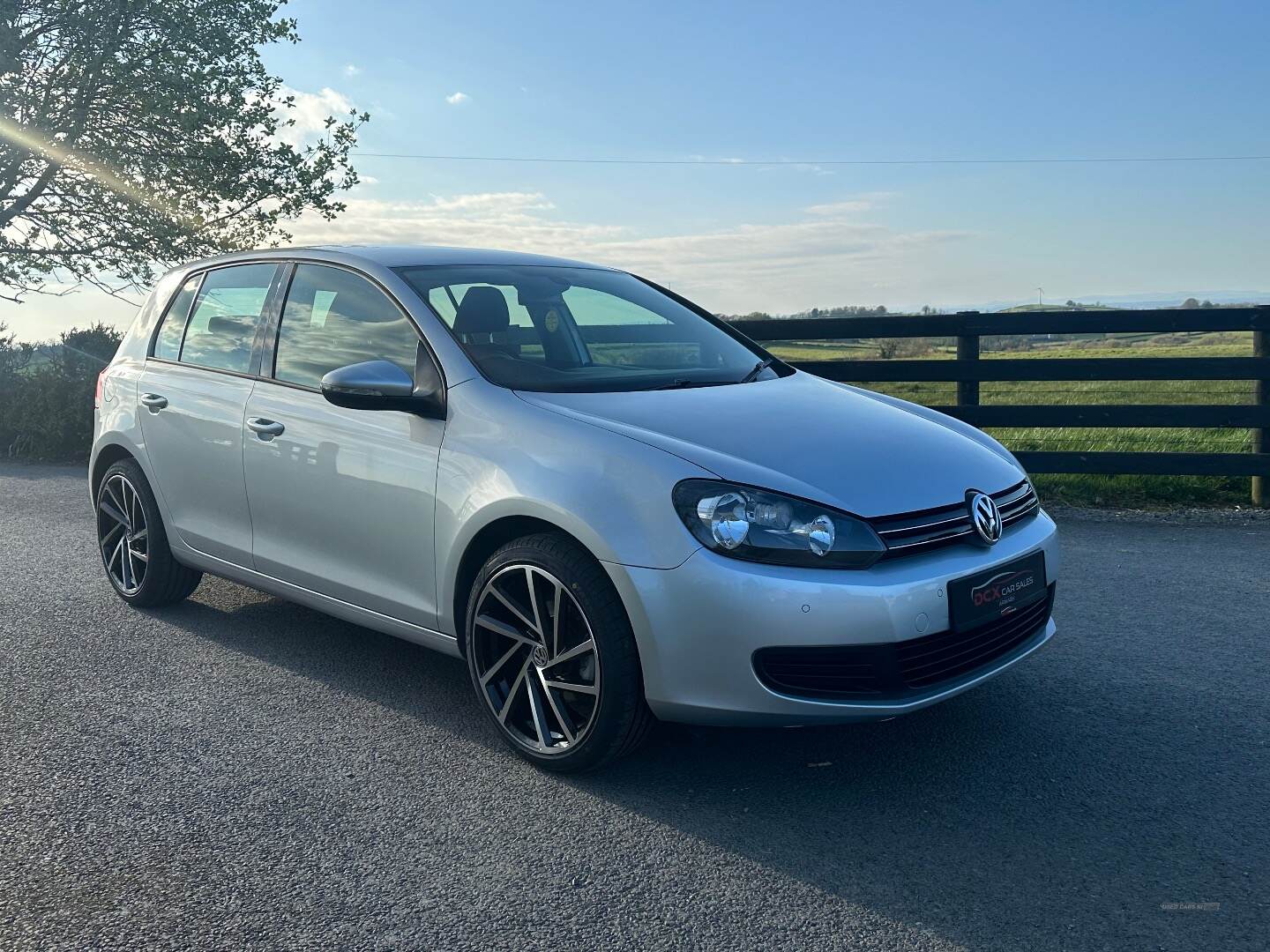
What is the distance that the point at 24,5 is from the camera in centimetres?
1608

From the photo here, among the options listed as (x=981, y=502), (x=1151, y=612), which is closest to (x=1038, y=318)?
(x=1151, y=612)

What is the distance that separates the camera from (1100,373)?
8.65 meters

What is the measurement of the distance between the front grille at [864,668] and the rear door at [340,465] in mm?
1318

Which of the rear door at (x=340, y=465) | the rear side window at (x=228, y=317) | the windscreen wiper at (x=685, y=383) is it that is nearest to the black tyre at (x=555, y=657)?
the rear door at (x=340, y=465)

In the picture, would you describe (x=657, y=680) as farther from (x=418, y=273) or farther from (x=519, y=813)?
(x=418, y=273)

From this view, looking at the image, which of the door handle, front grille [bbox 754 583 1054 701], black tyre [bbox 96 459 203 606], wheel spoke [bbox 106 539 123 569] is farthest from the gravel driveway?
the door handle

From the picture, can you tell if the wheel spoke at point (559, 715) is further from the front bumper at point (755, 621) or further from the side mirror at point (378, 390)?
the side mirror at point (378, 390)

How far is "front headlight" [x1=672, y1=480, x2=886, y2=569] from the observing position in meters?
3.17

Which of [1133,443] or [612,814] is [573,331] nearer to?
[612,814]

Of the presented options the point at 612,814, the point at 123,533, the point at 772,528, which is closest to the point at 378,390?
the point at 772,528

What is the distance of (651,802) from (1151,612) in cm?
317

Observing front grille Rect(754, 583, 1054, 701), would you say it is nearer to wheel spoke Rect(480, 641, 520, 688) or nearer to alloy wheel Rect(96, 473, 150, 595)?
wheel spoke Rect(480, 641, 520, 688)

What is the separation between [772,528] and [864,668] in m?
0.48

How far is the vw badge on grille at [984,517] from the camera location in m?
3.49
